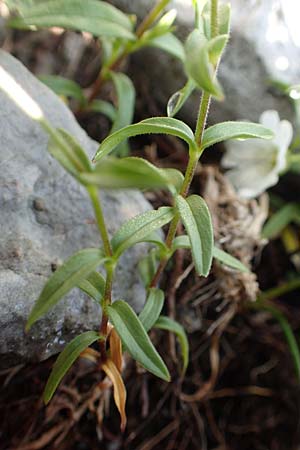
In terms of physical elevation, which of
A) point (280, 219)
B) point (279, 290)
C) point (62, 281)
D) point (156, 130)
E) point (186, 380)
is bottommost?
point (186, 380)

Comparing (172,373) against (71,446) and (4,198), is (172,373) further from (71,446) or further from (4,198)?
(4,198)

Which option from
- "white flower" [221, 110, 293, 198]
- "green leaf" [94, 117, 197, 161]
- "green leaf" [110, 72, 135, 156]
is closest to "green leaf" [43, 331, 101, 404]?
"green leaf" [94, 117, 197, 161]

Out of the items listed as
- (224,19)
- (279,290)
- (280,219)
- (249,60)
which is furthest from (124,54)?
(279,290)

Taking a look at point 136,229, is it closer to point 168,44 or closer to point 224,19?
point 224,19

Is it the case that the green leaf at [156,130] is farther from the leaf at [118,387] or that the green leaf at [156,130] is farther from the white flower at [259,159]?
the white flower at [259,159]

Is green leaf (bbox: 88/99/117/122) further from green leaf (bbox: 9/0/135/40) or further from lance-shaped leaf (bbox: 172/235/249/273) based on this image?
lance-shaped leaf (bbox: 172/235/249/273)

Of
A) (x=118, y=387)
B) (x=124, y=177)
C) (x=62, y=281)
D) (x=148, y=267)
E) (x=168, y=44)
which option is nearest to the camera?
(x=124, y=177)

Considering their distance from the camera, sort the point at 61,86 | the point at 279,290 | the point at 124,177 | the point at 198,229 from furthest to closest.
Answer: the point at 279,290 → the point at 61,86 → the point at 198,229 → the point at 124,177
